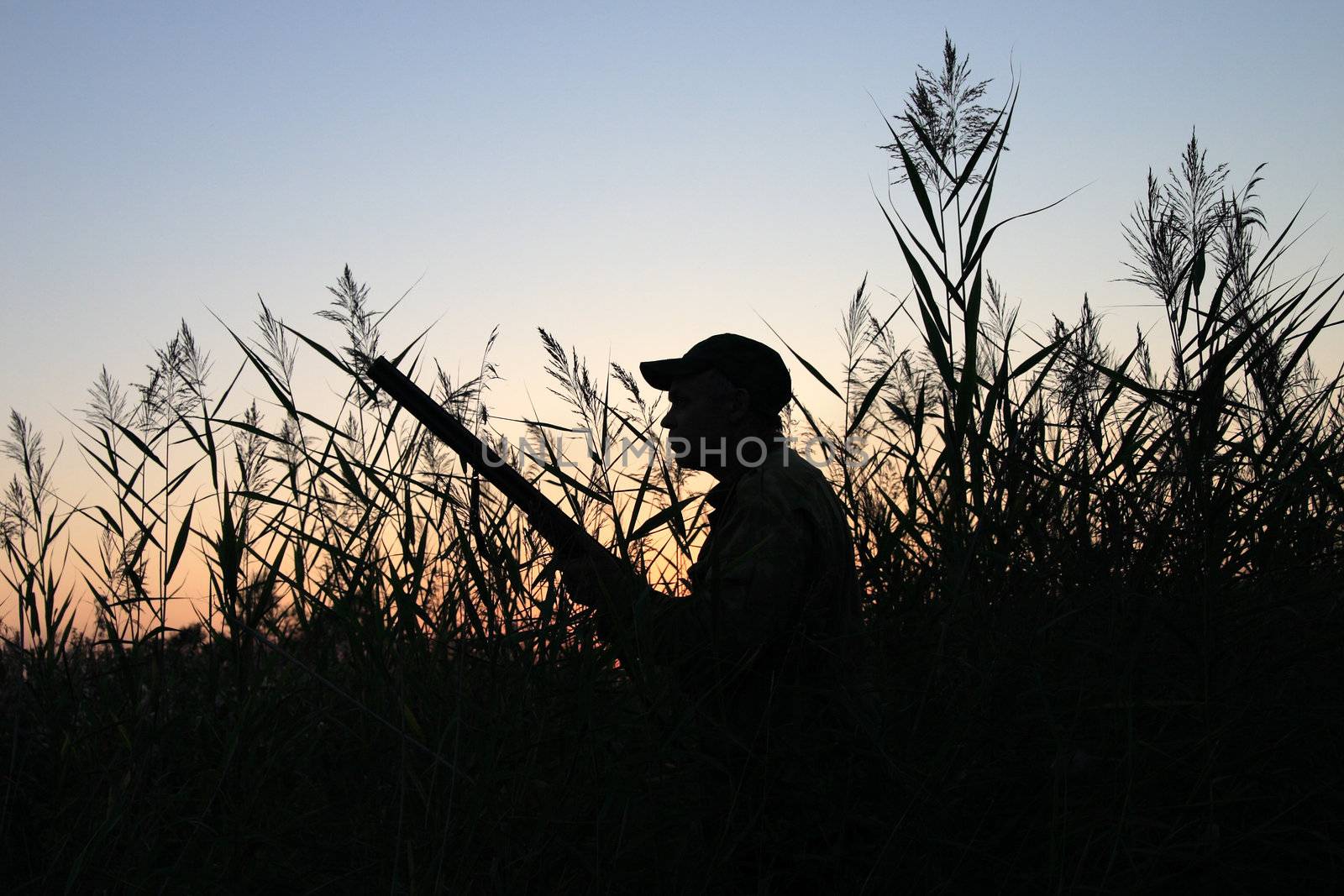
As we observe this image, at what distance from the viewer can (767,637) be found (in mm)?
2066

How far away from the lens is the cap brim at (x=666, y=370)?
2883mm

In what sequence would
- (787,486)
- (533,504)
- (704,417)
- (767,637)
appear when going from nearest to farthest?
1. (767,637)
2. (787,486)
3. (533,504)
4. (704,417)

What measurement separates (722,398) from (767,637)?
94cm

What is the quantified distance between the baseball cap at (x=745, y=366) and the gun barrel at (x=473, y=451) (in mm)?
538

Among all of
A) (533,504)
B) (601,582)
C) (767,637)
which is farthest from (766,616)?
(533,504)

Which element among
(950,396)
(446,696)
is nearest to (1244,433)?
(950,396)

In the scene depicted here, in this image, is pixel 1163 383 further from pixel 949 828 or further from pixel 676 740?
pixel 676 740

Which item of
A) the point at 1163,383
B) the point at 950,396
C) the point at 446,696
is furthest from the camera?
the point at 1163,383

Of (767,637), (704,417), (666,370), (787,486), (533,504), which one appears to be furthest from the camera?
(666,370)

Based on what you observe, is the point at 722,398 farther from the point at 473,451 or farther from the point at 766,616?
the point at 766,616

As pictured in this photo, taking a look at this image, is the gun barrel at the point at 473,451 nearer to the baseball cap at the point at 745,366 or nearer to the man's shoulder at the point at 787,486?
the man's shoulder at the point at 787,486

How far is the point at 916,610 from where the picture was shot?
90.9 inches

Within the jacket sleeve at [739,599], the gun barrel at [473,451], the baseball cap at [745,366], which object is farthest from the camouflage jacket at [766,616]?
the baseball cap at [745,366]

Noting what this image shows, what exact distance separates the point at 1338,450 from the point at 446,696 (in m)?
2.36
